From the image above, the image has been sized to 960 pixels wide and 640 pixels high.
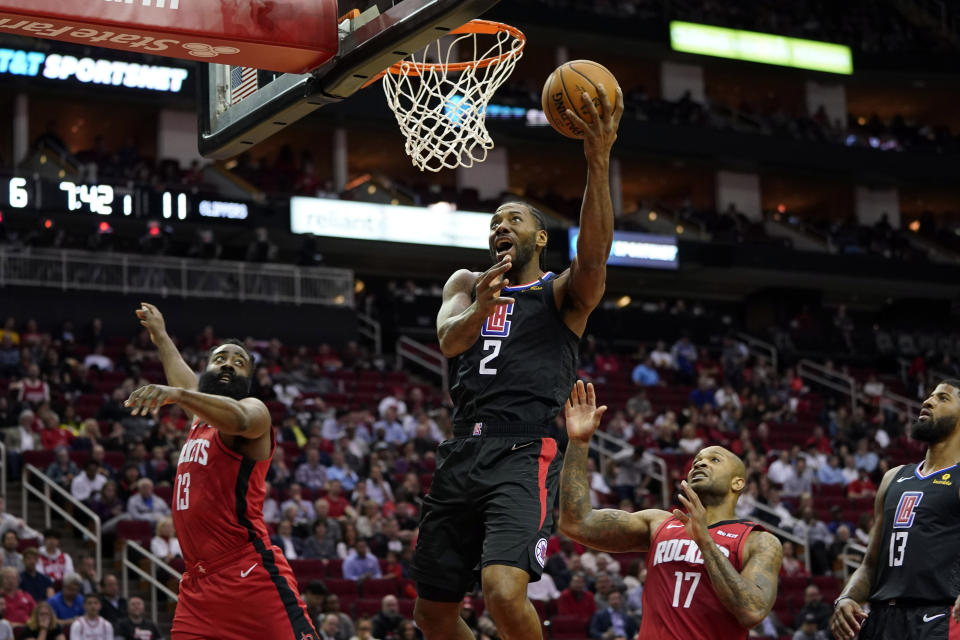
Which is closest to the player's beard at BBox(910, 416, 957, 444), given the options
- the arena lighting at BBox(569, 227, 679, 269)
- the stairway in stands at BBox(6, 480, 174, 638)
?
the stairway in stands at BBox(6, 480, 174, 638)

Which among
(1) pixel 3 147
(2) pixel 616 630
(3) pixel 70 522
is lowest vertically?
(2) pixel 616 630

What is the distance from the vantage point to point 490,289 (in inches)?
227

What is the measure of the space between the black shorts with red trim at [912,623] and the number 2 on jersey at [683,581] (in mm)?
1294

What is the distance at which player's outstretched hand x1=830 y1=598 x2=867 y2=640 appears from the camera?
22.9ft

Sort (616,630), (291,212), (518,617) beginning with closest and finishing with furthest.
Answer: (518,617) < (616,630) < (291,212)

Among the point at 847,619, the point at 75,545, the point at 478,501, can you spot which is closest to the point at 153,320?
the point at 478,501

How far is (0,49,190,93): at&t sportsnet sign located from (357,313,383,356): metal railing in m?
6.53

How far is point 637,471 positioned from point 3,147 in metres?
18.0

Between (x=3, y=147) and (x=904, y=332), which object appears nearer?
(x=3, y=147)

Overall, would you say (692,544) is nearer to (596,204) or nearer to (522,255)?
(522,255)

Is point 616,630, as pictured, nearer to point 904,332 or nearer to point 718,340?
point 718,340

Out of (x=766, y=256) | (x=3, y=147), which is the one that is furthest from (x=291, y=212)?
(x=766, y=256)

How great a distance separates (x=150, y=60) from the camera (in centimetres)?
2827

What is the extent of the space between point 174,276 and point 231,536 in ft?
60.6
